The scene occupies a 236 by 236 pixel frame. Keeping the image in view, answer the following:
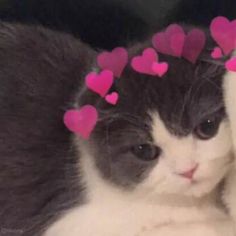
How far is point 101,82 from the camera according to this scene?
0.98 m

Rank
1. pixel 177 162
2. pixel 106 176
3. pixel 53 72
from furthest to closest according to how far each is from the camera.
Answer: pixel 53 72, pixel 106 176, pixel 177 162

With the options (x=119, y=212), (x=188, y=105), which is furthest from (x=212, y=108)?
(x=119, y=212)

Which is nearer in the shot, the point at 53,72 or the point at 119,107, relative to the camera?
the point at 119,107

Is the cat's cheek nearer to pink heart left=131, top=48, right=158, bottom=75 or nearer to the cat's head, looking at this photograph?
the cat's head

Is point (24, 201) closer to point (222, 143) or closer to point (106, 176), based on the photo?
point (106, 176)

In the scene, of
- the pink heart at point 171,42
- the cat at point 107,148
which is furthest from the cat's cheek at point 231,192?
the pink heart at point 171,42

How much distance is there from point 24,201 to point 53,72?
0.27m

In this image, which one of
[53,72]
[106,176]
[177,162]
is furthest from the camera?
[53,72]

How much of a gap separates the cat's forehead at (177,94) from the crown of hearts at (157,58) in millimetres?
14

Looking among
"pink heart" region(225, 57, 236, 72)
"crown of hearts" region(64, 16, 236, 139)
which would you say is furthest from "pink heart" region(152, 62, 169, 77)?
"pink heart" region(225, 57, 236, 72)

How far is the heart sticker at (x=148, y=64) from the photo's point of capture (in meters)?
0.94

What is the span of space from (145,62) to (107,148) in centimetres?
17

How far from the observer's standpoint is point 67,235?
3.47 feet

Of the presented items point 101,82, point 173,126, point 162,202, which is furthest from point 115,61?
point 162,202
